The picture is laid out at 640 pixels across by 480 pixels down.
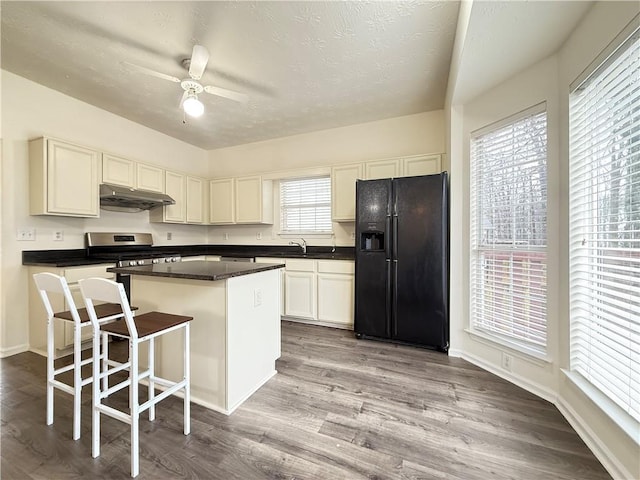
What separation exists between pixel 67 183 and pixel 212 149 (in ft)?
8.12

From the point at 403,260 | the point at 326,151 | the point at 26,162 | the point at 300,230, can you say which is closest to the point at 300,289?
the point at 300,230

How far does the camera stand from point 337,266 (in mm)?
3422

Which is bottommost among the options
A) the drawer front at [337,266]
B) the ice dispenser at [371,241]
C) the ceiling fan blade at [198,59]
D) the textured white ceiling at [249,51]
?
the drawer front at [337,266]

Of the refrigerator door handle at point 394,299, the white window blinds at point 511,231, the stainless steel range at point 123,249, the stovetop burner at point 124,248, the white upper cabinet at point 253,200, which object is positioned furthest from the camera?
the white upper cabinet at point 253,200

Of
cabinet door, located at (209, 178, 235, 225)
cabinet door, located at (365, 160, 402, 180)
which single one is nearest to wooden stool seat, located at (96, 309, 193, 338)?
cabinet door, located at (365, 160, 402, 180)

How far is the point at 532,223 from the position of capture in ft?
6.77

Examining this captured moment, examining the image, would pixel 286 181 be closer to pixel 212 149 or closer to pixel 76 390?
pixel 212 149

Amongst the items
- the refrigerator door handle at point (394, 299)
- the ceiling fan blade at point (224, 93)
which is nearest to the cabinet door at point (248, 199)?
the ceiling fan blade at point (224, 93)

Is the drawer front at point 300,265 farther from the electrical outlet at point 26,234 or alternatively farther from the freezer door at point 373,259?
the electrical outlet at point 26,234

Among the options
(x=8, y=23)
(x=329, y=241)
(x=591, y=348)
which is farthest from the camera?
(x=329, y=241)

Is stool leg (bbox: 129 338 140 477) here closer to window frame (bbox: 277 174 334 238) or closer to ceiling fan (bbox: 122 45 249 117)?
ceiling fan (bbox: 122 45 249 117)

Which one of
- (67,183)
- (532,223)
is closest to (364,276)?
(532,223)

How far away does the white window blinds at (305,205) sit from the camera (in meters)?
4.15

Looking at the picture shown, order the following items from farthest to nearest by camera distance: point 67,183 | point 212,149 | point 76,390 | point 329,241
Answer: point 212,149 < point 329,241 < point 67,183 < point 76,390
